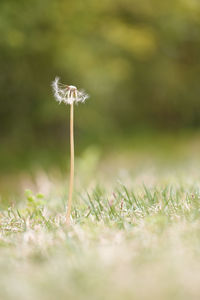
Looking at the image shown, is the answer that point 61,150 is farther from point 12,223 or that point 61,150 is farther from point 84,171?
point 12,223

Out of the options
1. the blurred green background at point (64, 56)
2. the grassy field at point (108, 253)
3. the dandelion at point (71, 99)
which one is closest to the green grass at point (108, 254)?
the grassy field at point (108, 253)

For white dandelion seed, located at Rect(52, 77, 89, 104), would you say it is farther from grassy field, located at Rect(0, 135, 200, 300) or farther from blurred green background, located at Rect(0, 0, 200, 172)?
blurred green background, located at Rect(0, 0, 200, 172)

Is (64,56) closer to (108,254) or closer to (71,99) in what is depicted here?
(71,99)

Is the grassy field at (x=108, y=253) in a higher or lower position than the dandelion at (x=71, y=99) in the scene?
lower

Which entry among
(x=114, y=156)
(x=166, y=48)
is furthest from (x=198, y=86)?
(x=114, y=156)

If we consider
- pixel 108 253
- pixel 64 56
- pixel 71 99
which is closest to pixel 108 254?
pixel 108 253

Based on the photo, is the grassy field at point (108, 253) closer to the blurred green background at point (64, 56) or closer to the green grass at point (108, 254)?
the green grass at point (108, 254)
